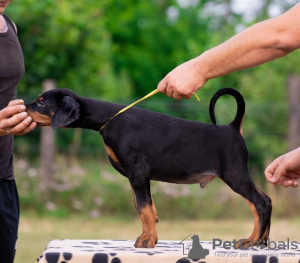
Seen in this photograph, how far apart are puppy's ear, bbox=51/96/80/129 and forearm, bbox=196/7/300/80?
691 mm

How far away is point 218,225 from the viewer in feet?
30.4

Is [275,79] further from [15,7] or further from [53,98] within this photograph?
[53,98]

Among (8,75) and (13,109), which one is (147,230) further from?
(8,75)

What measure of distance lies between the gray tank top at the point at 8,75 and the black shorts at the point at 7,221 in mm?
84

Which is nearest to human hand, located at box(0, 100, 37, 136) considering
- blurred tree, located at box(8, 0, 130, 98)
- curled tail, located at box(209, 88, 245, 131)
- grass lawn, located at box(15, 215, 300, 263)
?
curled tail, located at box(209, 88, 245, 131)

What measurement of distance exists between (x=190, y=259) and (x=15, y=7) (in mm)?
10187

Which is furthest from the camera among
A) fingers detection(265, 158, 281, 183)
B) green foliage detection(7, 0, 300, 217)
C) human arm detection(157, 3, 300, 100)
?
green foliage detection(7, 0, 300, 217)

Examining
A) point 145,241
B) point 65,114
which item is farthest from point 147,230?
point 65,114

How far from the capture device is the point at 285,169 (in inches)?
130

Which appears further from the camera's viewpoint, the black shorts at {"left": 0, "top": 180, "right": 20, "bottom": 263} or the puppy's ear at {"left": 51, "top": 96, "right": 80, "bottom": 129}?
the black shorts at {"left": 0, "top": 180, "right": 20, "bottom": 263}

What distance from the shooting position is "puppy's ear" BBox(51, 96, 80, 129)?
9.77 feet

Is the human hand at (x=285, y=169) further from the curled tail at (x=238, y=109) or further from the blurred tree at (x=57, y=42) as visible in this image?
the blurred tree at (x=57, y=42)

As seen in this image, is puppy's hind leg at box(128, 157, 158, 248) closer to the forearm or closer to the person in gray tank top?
the forearm

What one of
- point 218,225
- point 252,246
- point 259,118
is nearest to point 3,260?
point 252,246
